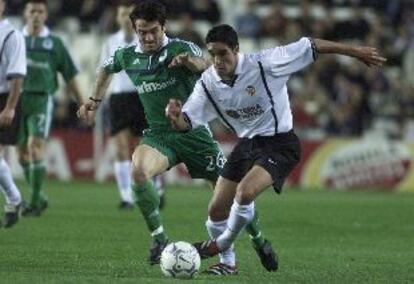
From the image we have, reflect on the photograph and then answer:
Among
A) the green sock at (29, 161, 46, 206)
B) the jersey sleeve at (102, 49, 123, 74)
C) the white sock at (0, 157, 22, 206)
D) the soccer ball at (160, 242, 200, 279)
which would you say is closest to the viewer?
the soccer ball at (160, 242, 200, 279)

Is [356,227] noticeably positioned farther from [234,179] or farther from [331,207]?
[234,179]

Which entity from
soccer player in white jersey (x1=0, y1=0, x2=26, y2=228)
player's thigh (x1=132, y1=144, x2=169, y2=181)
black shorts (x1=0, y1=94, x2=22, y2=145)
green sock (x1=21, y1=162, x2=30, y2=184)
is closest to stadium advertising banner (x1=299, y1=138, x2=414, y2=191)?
green sock (x1=21, y1=162, x2=30, y2=184)

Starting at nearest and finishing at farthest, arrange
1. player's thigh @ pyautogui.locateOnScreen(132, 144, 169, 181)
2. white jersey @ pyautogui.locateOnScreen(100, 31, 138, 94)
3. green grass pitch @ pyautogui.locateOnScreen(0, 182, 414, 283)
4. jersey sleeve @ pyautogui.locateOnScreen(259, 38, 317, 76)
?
green grass pitch @ pyautogui.locateOnScreen(0, 182, 414, 283) < jersey sleeve @ pyautogui.locateOnScreen(259, 38, 317, 76) < player's thigh @ pyautogui.locateOnScreen(132, 144, 169, 181) < white jersey @ pyautogui.locateOnScreen(100, 31, 138, 94)

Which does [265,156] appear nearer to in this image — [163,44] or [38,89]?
[163,44]

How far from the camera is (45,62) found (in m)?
16.2

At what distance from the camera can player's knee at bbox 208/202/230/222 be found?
10133 millimetres

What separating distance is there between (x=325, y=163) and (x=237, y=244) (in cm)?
1093

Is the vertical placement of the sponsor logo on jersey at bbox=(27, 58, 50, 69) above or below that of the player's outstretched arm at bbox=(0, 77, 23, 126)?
below

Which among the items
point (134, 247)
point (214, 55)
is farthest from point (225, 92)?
point (134, 247)

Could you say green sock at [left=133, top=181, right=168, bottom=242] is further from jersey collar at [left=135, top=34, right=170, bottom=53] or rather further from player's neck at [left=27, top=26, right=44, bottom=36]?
player's neck at [left=27, top=26, right=44, bottom=36]

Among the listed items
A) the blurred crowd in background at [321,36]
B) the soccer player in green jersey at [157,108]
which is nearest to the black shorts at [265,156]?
the soccer player in green jersey at [157,108]

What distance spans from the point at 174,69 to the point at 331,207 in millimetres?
8008

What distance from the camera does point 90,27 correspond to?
26.3 metres

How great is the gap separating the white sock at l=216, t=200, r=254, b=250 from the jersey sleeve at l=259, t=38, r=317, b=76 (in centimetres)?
107
